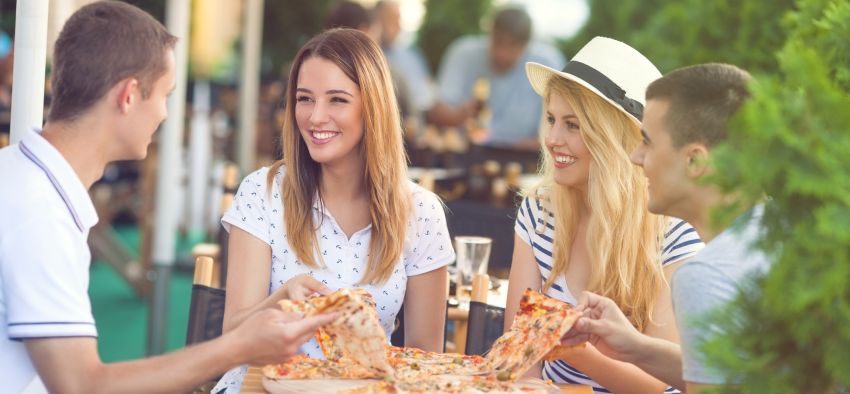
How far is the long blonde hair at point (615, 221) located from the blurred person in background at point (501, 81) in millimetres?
4691

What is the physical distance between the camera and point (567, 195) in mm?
3162

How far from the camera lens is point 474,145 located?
6773mm

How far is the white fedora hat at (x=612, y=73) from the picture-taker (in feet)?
9.89

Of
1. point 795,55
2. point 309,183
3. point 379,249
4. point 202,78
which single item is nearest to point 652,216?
point 379,249

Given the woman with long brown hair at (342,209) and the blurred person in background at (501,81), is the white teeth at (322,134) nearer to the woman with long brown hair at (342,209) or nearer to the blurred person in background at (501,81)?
the woman with long brown hair at (342,209)

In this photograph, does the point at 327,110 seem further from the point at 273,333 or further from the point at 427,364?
the point at 273,333

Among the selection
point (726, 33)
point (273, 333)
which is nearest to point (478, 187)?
point (726, 33)

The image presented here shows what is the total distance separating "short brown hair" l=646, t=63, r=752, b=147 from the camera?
2.25 m

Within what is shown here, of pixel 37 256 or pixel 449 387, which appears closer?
pixel 37 256

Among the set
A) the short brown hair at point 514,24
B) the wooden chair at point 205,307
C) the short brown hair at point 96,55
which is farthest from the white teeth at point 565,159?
the short brown hair at point 514,24

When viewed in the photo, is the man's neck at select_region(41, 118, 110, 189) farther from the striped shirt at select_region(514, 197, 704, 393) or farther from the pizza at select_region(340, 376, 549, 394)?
the striped shirt at select_region(514, 197, 704, 393)

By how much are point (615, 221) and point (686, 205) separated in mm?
698

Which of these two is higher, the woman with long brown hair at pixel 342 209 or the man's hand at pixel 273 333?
the woman with long brown hair at pixel 342 209

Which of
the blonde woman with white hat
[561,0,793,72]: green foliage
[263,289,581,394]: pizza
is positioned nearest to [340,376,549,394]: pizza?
[263,289,581,394]: pizza
